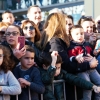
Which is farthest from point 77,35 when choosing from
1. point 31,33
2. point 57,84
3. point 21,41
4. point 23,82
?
point 23,82

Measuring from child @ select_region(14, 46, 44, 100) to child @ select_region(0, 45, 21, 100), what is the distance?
132 mm

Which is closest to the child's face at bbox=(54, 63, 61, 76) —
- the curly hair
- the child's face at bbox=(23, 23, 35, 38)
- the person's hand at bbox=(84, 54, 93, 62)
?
the person's hand at bbox=(84, 54, 93, 62)

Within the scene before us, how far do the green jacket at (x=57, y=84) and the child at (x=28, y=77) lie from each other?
11 cm

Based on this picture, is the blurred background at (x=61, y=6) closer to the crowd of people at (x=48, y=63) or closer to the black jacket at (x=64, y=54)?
the crowd of people at (x=48, y=63)

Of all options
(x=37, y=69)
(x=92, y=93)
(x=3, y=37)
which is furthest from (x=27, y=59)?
(x=92, y=93)

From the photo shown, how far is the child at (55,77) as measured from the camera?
13.8ft

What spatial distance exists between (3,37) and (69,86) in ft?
3.88

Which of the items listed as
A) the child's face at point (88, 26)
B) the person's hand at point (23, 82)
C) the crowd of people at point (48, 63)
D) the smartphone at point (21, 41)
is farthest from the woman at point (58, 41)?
the child's face at point (88, 26)

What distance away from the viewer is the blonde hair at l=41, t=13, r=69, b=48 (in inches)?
180

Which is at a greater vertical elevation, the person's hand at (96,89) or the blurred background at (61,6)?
the blurred background at (61,6)

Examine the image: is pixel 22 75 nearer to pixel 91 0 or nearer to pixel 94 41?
pixel 94 41

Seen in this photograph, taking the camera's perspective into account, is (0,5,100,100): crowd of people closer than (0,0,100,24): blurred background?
Yes

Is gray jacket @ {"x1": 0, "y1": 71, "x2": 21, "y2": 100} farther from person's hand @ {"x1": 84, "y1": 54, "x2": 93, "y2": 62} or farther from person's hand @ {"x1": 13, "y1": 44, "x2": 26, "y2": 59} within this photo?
person's hand @ {"x1": 84, "y1": 54, "x2": 93, "y2": 62}

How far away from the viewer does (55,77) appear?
450 centimetres
